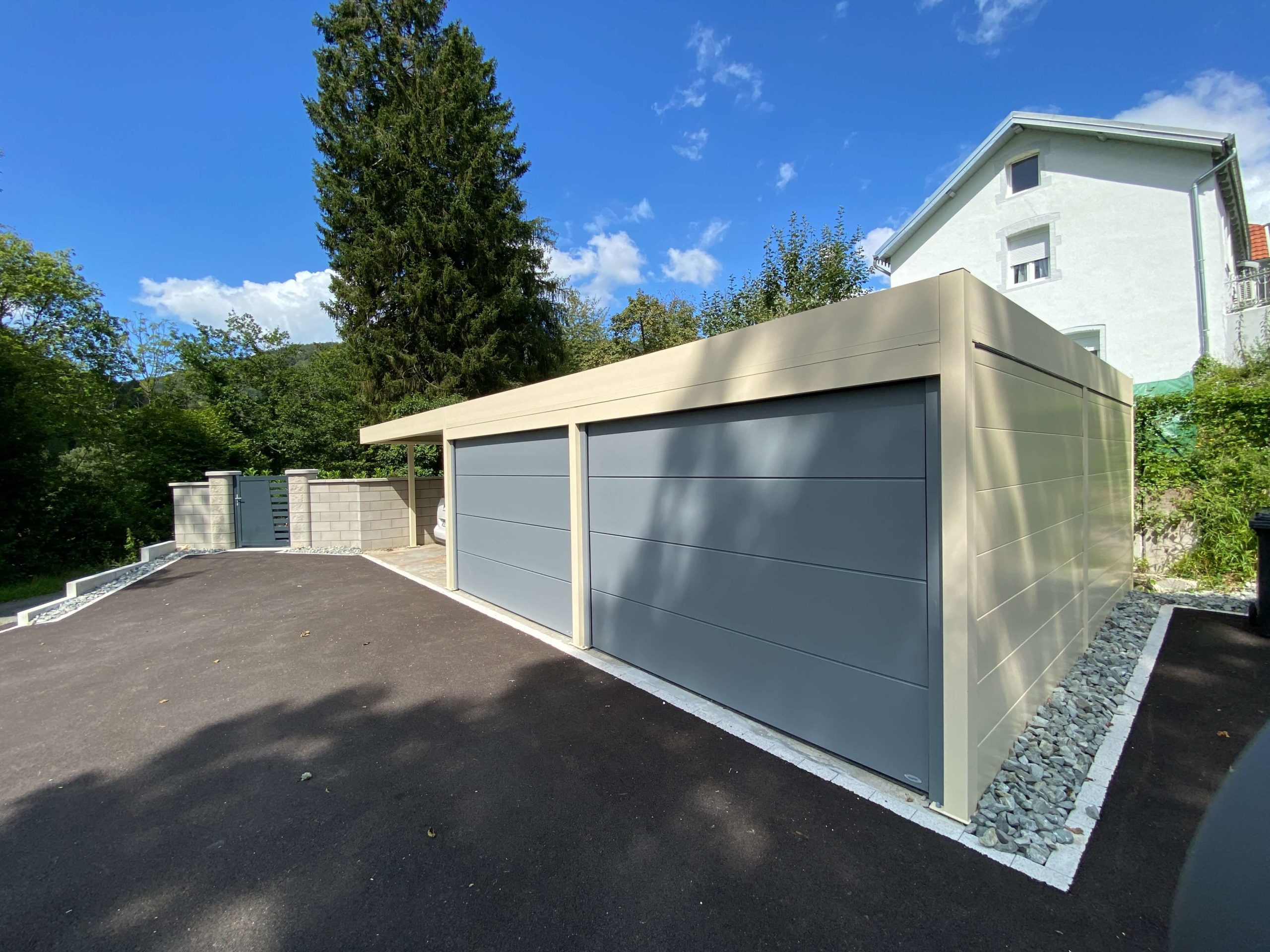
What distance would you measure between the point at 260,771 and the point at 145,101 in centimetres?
1169

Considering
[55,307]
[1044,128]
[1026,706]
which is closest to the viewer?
[1026,706]

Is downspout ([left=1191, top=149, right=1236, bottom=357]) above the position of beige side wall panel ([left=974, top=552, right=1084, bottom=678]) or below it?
above

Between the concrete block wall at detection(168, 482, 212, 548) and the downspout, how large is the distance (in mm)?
20828

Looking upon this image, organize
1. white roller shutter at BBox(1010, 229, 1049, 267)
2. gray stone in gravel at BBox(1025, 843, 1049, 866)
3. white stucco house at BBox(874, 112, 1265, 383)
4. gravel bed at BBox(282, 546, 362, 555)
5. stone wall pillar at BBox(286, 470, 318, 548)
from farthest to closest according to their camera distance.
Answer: white roller shutter at BBox(1010, 229, 1049, 267) < stone wall pillar at BBox(286, 470, 318, 548) < gravel bed at BBox(282, 546, 362, 555) < white stucco house at BBox(874, 112, 1265, 383) < gray stone in gravel at BBox(1025, 843, 1049, 866)

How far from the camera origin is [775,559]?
3102mm

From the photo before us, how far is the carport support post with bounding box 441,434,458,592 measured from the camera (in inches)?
275

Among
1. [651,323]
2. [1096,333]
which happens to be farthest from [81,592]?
[1096,333]

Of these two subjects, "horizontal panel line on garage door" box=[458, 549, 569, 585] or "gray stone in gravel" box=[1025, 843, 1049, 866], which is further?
"horizontal panel line on garage door" box=[458, 549, 569, 585]

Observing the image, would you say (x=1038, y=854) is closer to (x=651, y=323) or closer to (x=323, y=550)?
(x=323, y=550)

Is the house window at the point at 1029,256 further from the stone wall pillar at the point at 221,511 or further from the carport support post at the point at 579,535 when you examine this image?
the stone wall pillar at the point at 221,511

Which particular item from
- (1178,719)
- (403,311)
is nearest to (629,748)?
(1178,719)

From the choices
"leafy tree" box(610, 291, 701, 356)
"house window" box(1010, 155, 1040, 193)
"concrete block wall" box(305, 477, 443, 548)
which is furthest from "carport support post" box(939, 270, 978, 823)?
"leafy tree" box(610, 291, 701, 356)

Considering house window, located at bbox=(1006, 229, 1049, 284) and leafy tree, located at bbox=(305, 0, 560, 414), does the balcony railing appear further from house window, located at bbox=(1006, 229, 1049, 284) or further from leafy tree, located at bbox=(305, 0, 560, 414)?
leafy tree, located at bbox=(305, 0, 560, 414)

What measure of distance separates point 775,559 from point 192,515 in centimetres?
1326
